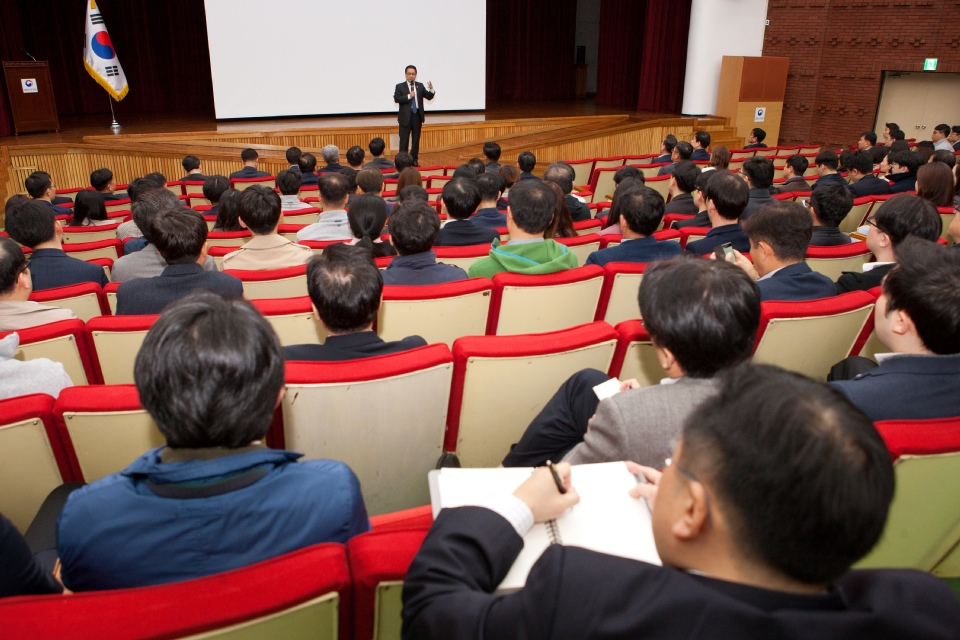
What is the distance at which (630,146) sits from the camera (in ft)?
33.2

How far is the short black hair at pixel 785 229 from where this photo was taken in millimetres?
2324

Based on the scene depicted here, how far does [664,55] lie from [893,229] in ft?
31.0

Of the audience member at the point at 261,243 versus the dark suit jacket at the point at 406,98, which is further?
the dark suit jacket at the point at 406,98

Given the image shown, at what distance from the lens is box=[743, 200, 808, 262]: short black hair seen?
7.63 ft

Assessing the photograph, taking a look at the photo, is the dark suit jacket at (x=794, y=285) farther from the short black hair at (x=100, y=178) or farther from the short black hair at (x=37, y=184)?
the short black hair at (x=37, y=184)

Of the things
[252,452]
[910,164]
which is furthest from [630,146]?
[252,452]

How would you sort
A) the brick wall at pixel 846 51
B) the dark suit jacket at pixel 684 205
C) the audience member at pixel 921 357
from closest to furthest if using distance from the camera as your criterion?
1. the audience member at pixel 921 357
2. the dark suit jacket at pixel 684 205
3. the brick wall at pixel 846 51

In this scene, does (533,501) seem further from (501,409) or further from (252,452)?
(501,409)

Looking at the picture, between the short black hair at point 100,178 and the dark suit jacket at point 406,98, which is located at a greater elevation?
the dark suit jacket at point 406,98

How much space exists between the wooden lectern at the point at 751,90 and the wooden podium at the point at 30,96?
32.1 ft

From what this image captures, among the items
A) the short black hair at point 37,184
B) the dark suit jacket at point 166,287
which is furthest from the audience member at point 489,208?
the short black hair at point 37,184

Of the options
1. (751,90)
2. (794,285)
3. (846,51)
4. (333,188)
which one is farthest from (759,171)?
(846,51)

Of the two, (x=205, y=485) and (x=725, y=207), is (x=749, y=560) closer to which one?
(x=205, y=485)

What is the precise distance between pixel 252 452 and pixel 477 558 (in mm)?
421
